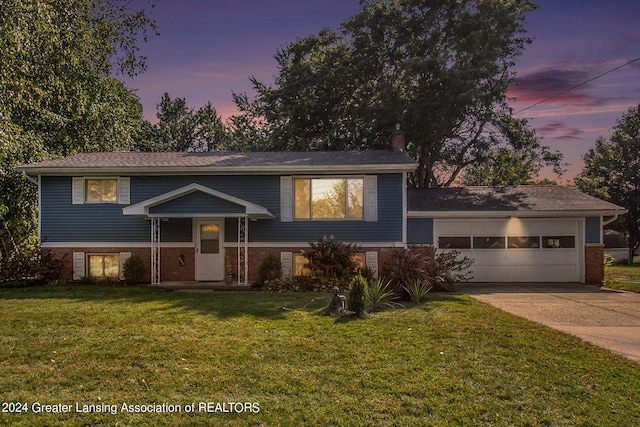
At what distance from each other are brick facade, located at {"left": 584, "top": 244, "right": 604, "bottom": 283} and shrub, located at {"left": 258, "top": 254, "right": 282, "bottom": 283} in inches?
417

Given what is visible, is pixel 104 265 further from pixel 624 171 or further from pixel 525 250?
pixel 624 171

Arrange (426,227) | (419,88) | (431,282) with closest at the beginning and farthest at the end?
1. (431,282)
2. (426,227)
3. (419,88)

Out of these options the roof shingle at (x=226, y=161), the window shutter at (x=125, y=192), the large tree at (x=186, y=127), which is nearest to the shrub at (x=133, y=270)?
the window shutter at (x=125, y=192)

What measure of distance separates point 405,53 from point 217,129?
2477 centimetres

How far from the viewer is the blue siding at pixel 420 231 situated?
14.6 meters

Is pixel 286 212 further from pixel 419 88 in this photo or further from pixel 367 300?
pixel 419 88

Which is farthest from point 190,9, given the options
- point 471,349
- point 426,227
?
point 471,349

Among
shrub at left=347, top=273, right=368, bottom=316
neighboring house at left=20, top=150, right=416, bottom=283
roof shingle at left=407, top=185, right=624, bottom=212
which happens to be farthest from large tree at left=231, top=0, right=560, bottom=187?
shrub at left=347, top=273, right=368, bottom=316

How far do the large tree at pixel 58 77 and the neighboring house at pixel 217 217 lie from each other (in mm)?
2643

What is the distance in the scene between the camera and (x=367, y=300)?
28.5 feet

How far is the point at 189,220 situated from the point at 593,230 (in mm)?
13845

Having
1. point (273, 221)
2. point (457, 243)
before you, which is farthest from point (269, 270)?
point (457, 243)

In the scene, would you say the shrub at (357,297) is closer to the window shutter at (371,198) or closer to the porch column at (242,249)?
the window shutter at (371,198)

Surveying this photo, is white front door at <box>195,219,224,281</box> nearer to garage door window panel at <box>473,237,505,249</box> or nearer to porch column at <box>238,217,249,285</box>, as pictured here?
porch column at <box>238,217,249,285</box>
